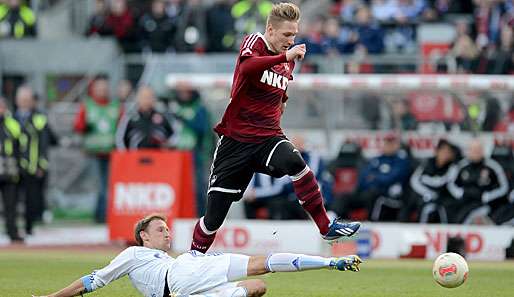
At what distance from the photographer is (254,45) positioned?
37.3 feet

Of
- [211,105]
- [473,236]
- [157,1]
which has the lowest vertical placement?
[473,236]

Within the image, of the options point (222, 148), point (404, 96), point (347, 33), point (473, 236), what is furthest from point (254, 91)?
point (347, 33)

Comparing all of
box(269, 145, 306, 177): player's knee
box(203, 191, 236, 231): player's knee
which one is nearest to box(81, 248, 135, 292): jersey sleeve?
box(203, 191, 236, 231): player's knee

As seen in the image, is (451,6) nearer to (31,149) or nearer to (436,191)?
(436,191)

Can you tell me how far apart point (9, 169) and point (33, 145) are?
1.83ft

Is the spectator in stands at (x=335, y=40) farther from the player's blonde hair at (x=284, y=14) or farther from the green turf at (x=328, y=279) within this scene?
the player's blonde hair at (x=284, y=14)

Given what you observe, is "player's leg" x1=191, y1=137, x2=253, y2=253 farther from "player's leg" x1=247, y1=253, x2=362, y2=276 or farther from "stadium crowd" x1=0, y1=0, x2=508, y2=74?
"stadium crowd" x1=0, y1=0, x2=508, y2=74

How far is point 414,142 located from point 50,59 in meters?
7.56

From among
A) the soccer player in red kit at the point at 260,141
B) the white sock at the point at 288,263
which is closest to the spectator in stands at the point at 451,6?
the soccer player in red kit at the point at 260,141

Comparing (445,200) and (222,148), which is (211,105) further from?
(222,148)

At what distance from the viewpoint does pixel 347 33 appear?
71.7ft

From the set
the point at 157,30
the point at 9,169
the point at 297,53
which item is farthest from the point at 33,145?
the point at 297,53

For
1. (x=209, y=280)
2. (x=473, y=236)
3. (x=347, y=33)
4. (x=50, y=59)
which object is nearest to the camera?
(x=209, y=280)

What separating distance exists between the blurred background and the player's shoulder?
20.4 feet
